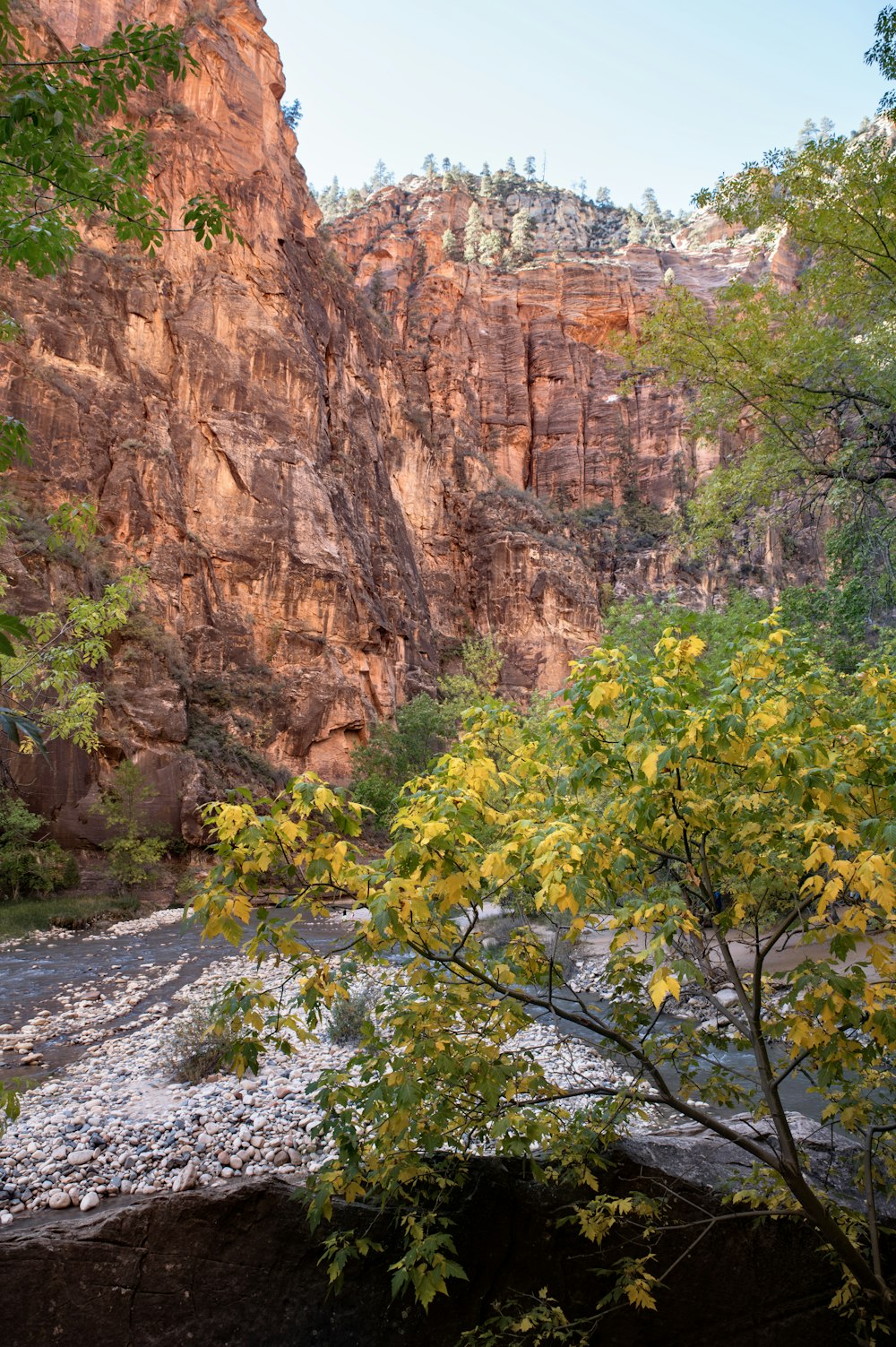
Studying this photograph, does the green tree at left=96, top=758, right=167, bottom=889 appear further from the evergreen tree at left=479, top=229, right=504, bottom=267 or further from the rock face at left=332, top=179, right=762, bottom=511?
the evergreen tree at left=479, top=229, right=504, bottom=267

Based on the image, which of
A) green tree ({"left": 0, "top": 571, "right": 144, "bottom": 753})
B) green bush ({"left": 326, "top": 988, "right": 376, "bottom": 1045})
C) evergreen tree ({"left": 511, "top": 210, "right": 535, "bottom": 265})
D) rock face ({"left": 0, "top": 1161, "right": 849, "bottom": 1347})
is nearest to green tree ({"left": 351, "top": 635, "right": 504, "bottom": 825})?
green tree ({"left": 0, "top": 571, "right": 144, "bottom": 753})

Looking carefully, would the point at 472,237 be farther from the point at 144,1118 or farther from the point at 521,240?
the point at 144,1118

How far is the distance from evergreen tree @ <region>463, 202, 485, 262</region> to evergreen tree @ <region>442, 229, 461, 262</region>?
4.55 ft

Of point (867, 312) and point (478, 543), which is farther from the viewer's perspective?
point (478, 543)

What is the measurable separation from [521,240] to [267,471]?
48.9m

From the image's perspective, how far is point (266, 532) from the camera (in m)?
35.9

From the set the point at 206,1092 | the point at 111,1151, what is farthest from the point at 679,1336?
the point at 206,1092

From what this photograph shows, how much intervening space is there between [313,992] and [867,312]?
845 centimetres

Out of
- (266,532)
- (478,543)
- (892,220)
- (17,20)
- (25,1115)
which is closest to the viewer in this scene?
(25,1115)

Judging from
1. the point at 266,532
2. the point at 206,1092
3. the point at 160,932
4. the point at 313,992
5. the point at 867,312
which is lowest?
the point at 160,932

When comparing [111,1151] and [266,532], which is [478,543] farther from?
[111,1151]

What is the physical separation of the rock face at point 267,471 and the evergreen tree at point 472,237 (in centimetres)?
496

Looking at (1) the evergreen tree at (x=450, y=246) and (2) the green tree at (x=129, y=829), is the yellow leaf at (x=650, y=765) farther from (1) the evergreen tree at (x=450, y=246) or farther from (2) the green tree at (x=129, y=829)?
(1) the evergreen tree at (x=450, y=246)

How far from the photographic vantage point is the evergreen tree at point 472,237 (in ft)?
221
